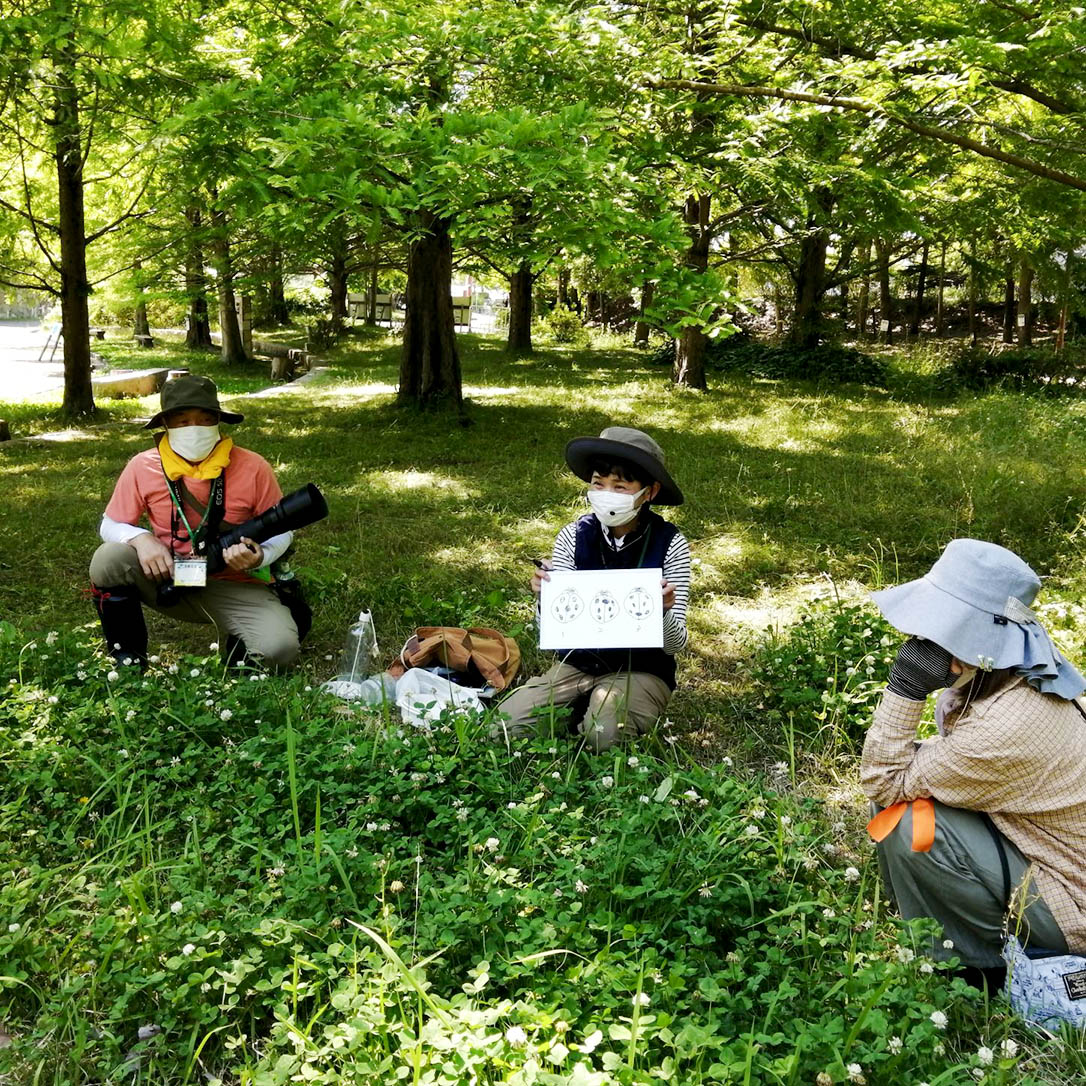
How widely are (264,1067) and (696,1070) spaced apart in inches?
36.3

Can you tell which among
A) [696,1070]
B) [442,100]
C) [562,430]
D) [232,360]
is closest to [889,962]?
[696,1070]

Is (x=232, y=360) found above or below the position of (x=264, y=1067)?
above

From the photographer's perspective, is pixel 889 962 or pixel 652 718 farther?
pixel 652 718

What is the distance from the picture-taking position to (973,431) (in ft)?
36.6

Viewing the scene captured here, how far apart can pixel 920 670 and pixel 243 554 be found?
300cm

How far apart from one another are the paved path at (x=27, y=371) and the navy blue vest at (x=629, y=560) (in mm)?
13862

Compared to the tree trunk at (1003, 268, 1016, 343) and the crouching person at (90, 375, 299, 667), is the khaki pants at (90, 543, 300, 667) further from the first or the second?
the tree trunk at (1003, 268, 1016, 343)

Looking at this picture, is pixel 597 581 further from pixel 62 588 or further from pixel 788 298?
pixel 788 298

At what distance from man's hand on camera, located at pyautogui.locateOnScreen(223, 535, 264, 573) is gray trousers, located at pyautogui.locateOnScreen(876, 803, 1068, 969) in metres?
3.01

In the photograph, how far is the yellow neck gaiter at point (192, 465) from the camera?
4543mm

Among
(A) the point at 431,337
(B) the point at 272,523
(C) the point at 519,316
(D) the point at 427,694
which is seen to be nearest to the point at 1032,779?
(D) the point at 427,694

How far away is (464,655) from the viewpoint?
4.48 meters

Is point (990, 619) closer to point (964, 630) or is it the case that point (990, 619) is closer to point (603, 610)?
point (964, 630)

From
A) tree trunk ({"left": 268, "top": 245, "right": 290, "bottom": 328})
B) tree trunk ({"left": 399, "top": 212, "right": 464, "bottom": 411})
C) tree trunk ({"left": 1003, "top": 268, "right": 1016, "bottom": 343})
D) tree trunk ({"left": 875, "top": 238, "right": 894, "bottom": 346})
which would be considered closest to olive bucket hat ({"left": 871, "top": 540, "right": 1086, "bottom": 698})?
tree trunk ({"left": 399, "top": 212, "right": 464, "bottom": 411})
